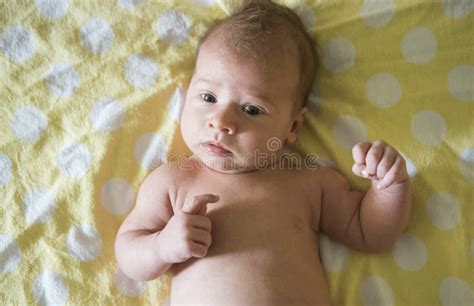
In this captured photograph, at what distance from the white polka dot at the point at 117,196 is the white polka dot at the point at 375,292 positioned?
0.59 metres

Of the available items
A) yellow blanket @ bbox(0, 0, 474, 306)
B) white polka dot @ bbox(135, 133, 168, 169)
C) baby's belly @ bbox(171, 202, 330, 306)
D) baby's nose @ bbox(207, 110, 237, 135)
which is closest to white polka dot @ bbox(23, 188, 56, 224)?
yellow blanket @ bbox(0, 0, 474, 306)

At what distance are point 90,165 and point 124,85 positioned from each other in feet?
0.75

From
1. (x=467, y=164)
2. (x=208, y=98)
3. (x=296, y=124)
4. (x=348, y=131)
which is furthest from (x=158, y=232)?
(x=467, y=164)

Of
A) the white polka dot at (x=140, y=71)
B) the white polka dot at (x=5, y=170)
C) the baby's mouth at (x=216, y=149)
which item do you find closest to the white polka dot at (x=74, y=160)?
the white polka dot at (x=5, y=170)

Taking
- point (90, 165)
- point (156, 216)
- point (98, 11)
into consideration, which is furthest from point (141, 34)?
point (156, 216)

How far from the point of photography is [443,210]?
114cm

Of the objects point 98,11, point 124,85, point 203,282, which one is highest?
point 98,11

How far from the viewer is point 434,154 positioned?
3.89 feet

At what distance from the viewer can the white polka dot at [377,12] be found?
127cm

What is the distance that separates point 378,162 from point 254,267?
339 millimetres

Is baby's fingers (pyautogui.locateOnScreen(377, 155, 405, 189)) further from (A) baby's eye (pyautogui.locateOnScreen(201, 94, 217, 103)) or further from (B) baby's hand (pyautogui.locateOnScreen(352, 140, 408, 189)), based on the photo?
(A) baby's eye (pyautogui.locateOnScreen(201, 94, 217, 103))

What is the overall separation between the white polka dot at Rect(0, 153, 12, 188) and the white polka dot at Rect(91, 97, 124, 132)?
0.22 meters

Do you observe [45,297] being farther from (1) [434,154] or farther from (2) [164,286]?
(1) [434,154]

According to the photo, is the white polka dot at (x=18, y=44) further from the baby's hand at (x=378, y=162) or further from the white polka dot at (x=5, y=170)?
the baby's hand at (x=378, y=162)
